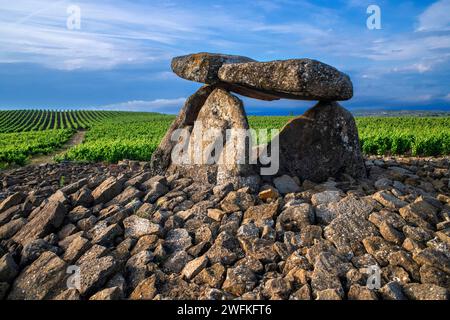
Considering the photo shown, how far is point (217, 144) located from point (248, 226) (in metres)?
3.51

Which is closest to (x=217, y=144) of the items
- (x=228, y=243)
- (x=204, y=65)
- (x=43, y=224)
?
(x=204, y=65)

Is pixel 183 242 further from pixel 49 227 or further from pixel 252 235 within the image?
pixel 49 227

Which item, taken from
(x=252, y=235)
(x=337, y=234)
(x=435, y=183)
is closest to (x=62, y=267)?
(x=252, y=235)

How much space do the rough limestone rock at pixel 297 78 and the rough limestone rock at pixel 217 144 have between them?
2.57 feet

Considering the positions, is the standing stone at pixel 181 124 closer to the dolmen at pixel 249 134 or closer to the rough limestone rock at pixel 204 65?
the dolmen at pixel 249 134

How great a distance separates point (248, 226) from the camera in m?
7.03

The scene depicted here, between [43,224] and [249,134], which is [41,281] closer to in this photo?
[43,224]

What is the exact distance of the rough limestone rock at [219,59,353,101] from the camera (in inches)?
370

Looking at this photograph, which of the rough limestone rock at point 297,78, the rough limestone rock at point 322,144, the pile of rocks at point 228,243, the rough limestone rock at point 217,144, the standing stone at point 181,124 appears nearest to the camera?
the pile of rocks at point 228,243

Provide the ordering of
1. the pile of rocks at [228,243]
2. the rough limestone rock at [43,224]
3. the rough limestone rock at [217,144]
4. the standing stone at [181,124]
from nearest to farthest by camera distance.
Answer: the pile of rocks at [228,243] → the rough limestone rock at [43,224] → the rough limestone rock at [217,144] → the standing stone at [181,124]

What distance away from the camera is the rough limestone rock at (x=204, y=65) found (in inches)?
434

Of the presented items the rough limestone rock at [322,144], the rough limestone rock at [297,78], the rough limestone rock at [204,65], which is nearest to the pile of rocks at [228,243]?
the rough limestone rock at [322,144]

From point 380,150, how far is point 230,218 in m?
15.2

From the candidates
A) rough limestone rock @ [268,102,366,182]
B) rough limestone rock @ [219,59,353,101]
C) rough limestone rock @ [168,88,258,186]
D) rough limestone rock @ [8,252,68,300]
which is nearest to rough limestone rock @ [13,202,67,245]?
rough limestone rock @ [8,252,68,300]
